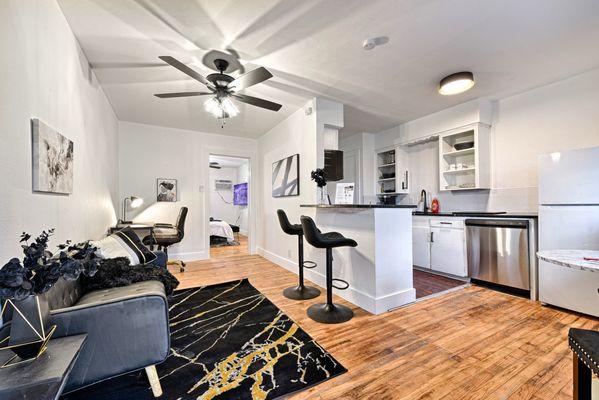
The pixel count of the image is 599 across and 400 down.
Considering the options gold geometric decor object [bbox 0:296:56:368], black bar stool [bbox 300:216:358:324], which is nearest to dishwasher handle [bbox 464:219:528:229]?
black bar stool [bbox 300:216:358:324]

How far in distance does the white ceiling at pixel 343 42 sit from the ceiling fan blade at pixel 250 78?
291mm

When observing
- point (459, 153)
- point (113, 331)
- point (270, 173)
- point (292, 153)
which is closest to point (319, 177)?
point (292, 153)

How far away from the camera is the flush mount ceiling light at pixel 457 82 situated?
110 inches

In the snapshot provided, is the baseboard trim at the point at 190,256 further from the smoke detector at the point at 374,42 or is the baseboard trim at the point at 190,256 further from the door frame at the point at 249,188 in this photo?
the smoke detector at the point at 374,42

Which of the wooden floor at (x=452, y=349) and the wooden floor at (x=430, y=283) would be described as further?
the wooden floor at (x=430, y=283)

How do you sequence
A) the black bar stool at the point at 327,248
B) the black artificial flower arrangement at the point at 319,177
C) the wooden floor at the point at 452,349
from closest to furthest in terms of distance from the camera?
the wooden floor at the point at 452,349, the black bar stool at the point at 327,248, the black artificial flower arrangement at the point at 319,177

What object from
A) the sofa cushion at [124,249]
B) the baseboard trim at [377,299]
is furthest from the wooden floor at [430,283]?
the sofa cushion at [124,249]

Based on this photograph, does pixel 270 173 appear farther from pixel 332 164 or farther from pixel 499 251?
pixel 499 251

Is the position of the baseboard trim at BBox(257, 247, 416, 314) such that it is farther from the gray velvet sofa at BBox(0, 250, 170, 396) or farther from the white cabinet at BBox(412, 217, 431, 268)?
the gray velvet sofa at BBox(0, 250, 170, 396)

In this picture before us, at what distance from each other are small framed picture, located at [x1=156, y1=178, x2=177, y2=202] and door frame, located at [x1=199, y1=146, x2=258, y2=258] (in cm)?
48

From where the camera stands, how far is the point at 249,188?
17.9 feet

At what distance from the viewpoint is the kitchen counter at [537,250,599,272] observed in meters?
1.18

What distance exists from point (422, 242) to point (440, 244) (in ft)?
0.94

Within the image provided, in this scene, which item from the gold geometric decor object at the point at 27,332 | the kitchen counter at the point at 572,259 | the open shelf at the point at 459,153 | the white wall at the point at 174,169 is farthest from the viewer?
the white wall at the point at 174,169
